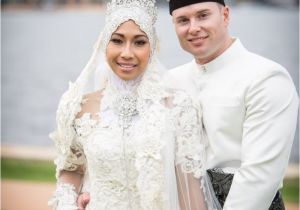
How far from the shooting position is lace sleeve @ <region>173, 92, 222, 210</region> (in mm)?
2422

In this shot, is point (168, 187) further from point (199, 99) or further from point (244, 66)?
point (244, 66)

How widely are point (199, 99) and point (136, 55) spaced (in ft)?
1.18

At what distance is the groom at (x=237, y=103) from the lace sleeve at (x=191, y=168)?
0.06m

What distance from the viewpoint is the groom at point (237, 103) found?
90.0 inches

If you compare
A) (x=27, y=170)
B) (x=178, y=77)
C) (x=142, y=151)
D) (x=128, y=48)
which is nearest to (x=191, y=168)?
(x=142, y=151)

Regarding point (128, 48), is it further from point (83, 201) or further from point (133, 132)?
point (83, 201)

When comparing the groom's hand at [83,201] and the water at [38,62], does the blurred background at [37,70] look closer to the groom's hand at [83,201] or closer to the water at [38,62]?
the water at [38,62]

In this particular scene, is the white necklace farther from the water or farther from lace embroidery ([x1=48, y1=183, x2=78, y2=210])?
the water

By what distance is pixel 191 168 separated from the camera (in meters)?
2.42

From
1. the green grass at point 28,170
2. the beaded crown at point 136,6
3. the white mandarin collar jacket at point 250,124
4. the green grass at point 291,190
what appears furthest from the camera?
the green grass at point 28,170

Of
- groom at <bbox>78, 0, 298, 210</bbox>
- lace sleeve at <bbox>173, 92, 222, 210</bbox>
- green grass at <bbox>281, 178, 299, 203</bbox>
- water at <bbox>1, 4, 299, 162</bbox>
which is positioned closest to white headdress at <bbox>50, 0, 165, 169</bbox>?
groom at <bbox>78, 0, 298, 210</bbox>

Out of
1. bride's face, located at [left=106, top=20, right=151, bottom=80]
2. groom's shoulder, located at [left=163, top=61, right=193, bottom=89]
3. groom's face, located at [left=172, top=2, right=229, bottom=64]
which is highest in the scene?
groom's face, located at [left=172, top=2, right=229, bottom=64]

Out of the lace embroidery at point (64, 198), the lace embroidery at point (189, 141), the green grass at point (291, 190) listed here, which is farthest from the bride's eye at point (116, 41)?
the green grass at point (291, 190)

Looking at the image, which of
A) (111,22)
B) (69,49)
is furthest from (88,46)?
(111,22)
